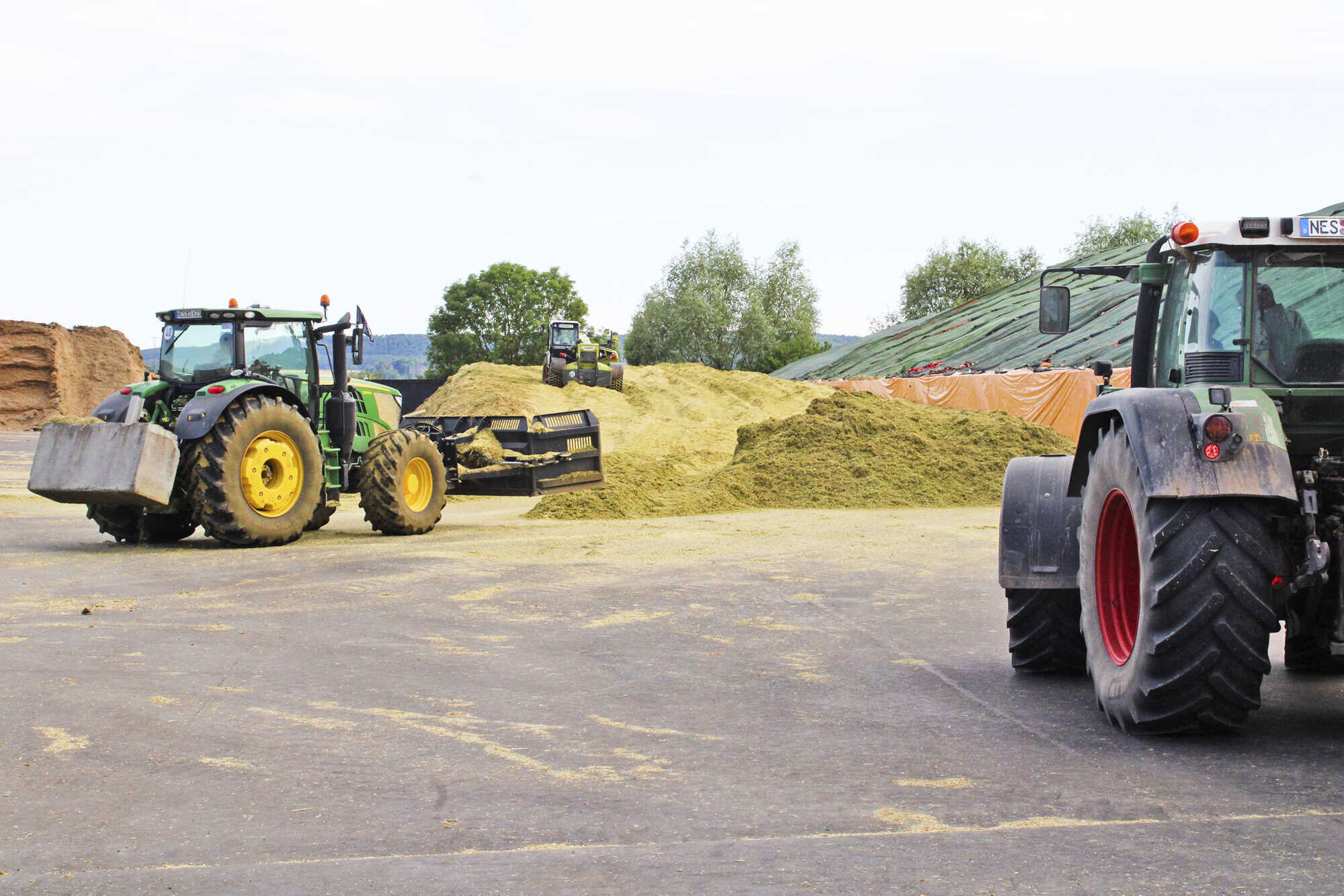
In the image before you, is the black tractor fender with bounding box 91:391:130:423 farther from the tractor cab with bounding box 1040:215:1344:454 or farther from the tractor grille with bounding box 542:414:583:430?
the tractor cab with bounding box 1040:215:1344:454

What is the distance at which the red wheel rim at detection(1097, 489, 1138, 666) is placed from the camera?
6078 mm

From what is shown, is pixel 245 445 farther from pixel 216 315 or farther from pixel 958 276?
pixel 958 276

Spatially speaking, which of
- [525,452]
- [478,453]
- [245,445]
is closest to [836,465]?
[525,452]

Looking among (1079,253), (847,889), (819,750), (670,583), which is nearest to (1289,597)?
(819,750)

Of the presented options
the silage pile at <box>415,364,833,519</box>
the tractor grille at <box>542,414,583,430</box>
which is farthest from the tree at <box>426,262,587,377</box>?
the tractor grille at <box>542,414,583,430</box>

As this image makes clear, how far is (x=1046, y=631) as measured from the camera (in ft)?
23.2

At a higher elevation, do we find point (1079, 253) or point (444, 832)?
point (1079, 253)

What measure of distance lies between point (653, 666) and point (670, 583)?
364 centimetres

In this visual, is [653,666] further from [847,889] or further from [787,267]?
[787,267]

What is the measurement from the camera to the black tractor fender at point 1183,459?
17.1ft

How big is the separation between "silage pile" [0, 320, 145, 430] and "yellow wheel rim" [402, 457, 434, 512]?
3341 cm

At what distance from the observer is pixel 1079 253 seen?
81812mm

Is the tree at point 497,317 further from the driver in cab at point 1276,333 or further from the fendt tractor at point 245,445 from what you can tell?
the driver in cab at point 1276,333

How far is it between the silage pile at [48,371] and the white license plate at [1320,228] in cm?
4490
